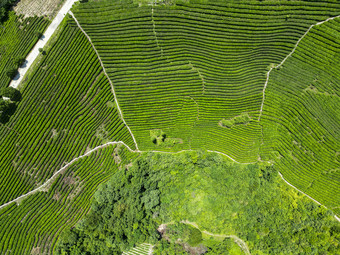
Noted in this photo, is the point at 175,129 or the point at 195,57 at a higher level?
the point at 195,57

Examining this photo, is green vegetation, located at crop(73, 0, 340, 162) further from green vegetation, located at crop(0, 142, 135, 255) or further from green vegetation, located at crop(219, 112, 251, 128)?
green vegetation, located at crop(0, 142, 135, 255)

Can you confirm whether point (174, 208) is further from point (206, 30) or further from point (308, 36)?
point (308, 36)

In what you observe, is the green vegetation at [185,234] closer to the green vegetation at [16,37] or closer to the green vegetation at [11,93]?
the green vegetation at [11,93]

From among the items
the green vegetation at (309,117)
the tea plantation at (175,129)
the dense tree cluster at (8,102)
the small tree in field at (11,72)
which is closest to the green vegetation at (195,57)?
the tea plantation at (175,129)

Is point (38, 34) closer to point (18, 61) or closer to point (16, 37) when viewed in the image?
point (16, 37)

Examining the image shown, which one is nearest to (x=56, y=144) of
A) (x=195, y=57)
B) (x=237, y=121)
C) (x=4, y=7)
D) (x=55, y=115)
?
(x=55, y=115)

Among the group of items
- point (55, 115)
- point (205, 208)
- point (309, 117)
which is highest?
point (55, 115)

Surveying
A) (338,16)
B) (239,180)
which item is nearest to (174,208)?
(239,180)
